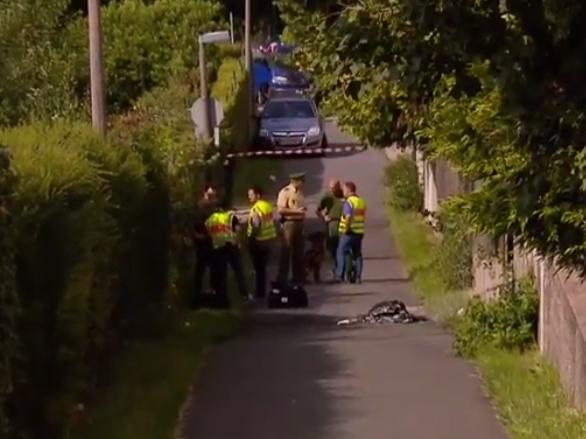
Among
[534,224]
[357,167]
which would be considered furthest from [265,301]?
[357,167]

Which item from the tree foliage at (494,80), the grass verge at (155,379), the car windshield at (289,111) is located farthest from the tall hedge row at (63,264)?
the car windshield at (289,111)

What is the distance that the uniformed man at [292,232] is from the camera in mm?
25359

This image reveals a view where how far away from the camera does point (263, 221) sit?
24578 mm

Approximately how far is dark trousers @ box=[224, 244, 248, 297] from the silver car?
2249 cm

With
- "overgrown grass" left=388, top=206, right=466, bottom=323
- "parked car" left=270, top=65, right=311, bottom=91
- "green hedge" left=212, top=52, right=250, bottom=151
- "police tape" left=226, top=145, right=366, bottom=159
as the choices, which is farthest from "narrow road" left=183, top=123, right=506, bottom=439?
"parked car" left=270, top=65, right=311, bottom=91

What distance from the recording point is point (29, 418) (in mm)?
10930

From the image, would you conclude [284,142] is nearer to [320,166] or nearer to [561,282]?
[320,166]

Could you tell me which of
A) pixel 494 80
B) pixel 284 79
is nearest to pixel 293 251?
pixel 494 80

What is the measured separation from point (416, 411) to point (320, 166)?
31254 millimetres

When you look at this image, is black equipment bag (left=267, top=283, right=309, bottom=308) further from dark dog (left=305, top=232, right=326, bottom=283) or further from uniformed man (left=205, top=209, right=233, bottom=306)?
dark dog (left=305, top=232, right=326, bottom=283)

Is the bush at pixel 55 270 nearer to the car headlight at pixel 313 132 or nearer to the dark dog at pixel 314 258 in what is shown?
the dark dog at pixel 314 258

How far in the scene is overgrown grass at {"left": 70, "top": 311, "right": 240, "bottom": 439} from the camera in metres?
12.9

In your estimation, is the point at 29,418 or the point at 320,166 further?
the point at 320,166

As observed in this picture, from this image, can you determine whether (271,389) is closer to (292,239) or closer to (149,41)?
(292,239)
